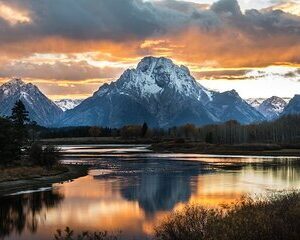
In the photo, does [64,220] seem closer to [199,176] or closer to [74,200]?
[74,200]

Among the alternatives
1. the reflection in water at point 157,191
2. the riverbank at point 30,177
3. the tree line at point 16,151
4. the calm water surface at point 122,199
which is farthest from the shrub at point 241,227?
the tree line at point 16,151

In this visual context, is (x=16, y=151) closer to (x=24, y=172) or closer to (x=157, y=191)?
(x=24, y=172)

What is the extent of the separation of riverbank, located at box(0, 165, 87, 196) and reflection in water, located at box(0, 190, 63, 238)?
4.72 meters

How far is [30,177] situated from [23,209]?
24.9 metres

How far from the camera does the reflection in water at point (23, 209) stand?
143ft

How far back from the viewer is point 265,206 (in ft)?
116

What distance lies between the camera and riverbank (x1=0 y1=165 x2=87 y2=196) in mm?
68562

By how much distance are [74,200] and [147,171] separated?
3835 centimetres

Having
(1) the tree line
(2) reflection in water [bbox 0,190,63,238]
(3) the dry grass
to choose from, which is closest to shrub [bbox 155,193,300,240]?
(2) reflection in water [bbox 0,190,63,238]

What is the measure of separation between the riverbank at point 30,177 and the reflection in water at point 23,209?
15.5 feet

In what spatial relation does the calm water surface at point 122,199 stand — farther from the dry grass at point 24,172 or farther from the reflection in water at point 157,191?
the dry grass at point 24,172

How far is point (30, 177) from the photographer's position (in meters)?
77.0

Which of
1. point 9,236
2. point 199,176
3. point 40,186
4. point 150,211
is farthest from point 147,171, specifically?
point 9,236

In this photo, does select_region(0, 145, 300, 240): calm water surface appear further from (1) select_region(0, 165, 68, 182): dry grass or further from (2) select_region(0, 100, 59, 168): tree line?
(2) select_region(0, 100, 59, 168): tree line
